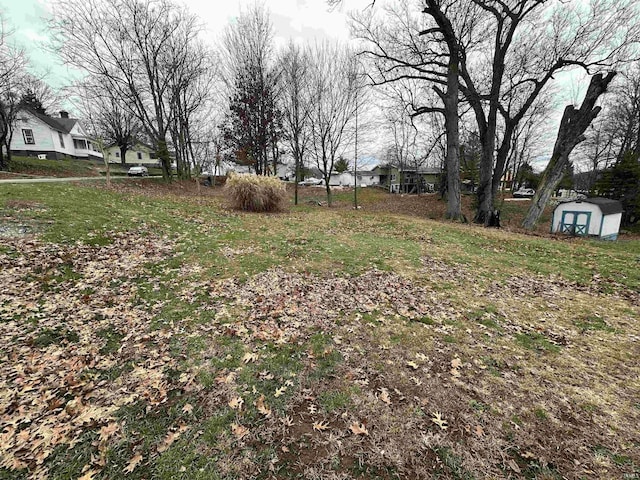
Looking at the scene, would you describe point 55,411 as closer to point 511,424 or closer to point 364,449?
point 364,449

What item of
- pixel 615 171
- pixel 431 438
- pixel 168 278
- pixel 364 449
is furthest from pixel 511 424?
pixel 615 171

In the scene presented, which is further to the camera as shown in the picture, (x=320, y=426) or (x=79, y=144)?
(x=79, y=144)

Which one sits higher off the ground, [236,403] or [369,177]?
[369,177]

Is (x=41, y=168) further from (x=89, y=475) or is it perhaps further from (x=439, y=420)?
(x=439, y=420)

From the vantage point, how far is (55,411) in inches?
99.5

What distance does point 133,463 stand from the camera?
2.12 meters

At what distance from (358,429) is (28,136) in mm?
44561

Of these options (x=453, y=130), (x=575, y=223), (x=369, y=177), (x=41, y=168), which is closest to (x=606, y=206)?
(x=575, y=223)

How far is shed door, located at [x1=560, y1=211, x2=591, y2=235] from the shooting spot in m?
14.1

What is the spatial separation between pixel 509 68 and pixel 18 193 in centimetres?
2305

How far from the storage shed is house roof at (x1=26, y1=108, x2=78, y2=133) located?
46401 mm

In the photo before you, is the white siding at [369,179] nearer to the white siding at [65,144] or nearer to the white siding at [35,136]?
the white siding at [65,144]

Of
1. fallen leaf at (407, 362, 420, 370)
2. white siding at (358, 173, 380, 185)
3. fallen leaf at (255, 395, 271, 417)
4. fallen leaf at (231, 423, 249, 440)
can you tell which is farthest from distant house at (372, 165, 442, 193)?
fallen leaf at (231, 423, 249, 440)

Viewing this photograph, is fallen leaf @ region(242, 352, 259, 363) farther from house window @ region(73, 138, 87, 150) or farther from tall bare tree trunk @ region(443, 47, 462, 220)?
house window @ region(73, 138, 87, 150)
